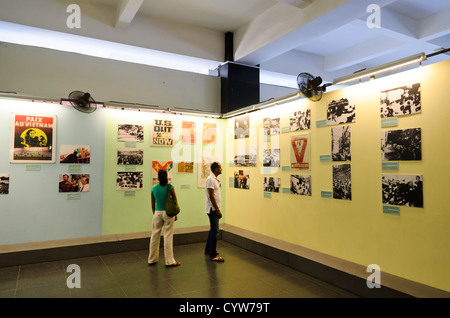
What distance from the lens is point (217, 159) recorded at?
26.2 feet

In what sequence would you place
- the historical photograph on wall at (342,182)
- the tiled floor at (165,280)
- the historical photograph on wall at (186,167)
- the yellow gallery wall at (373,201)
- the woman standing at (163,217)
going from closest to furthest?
the yellow gallery wall at (373,201) < the tiled floor at (165,280) < the historical photograph on wall at (342,182) < the woman standing at (163,217) < the historical photograph on wall at (186,167)

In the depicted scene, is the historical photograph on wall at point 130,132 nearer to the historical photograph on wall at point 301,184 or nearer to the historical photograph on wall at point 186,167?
the historical photograph on wall at point 186,167

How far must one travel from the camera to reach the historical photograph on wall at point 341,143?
4902 mm

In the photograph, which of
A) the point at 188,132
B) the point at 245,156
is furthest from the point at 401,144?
the point at 188,132

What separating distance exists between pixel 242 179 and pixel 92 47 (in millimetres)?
4645

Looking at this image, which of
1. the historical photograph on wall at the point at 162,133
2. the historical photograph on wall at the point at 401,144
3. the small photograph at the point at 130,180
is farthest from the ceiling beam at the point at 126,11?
the historical photograph on wall at the point at 401,144

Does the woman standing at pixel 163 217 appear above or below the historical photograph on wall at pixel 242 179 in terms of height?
below

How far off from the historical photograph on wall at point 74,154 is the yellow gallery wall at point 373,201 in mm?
3735

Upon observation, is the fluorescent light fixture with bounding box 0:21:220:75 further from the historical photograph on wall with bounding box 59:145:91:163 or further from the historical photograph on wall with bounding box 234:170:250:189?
the historical photograph on wall with bounding box 234:170:250:189

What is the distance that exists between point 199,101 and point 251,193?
8.88 ft

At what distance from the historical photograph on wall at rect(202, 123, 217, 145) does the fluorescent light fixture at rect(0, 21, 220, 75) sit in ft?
5.53

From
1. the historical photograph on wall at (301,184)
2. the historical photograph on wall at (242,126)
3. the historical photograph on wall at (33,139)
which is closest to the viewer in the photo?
the historical photograph on wall at (301,184)

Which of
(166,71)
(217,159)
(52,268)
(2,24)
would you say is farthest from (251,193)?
(2,24)

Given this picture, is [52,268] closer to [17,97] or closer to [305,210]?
[17,97]
